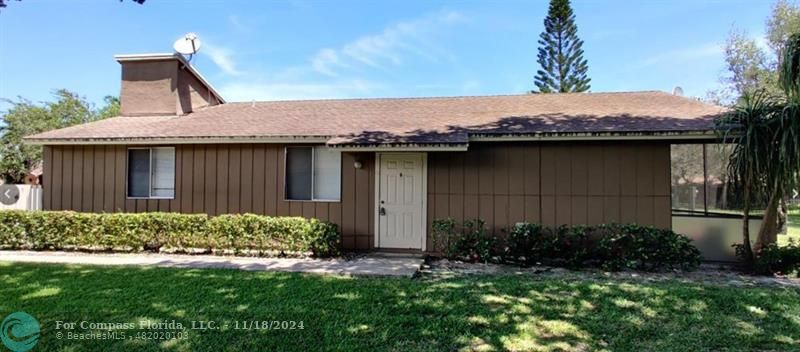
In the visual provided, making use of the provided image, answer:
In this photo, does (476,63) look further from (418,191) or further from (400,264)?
(400,264)

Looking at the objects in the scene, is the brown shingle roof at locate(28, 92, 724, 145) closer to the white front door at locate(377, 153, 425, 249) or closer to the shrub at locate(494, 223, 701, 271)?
the white front door at locate(377, 153, 425, 249)

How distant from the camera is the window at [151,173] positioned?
859 centimetres

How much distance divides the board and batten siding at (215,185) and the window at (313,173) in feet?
0.45

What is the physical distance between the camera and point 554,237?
6758 millimetres

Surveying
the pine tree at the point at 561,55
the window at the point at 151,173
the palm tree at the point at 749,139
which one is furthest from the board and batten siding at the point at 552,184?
the pine tree at the point at 561,55

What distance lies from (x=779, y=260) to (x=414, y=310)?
5860 millimetres

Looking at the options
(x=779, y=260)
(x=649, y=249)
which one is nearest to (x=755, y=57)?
(x=779, y=260)

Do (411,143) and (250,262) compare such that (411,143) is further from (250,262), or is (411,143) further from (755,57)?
(755,57)

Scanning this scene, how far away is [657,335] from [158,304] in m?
4.89

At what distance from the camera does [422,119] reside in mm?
8711

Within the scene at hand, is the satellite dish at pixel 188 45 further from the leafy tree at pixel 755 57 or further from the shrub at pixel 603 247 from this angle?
the leafy tree at pixel 755 57

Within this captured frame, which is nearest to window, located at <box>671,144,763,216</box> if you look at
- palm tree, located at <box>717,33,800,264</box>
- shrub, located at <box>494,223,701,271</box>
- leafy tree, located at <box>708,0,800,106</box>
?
palm tree, located at <box>717,33,800,264</box>

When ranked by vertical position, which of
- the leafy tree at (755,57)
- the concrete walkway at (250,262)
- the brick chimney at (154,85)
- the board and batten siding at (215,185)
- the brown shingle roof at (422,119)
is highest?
the leafy tree at (755,57)

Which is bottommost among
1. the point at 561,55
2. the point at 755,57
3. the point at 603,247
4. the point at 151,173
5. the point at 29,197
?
the point at 603,247
